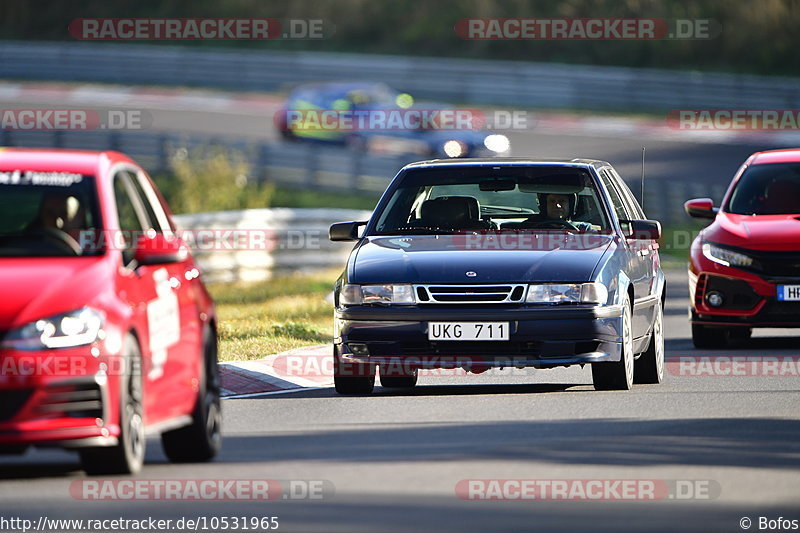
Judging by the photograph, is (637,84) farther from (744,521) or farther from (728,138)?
(744,521)

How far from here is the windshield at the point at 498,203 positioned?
1382 cm

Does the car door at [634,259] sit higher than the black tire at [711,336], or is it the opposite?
the car door at [634,259]

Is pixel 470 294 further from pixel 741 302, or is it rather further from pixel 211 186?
pixel 211 186

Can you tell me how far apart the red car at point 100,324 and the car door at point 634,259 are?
164 inches

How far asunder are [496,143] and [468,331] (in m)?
27.4

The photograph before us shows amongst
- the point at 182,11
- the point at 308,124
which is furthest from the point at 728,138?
the point at 182,11

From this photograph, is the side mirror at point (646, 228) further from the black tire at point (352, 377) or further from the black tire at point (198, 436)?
the black tire at point (198, 436)

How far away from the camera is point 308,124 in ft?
145

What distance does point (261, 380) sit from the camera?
1441 centimetres

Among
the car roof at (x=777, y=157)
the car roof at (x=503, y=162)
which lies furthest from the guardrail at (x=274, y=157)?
the car roof at (x=503, y=162)

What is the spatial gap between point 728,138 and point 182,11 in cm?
2531

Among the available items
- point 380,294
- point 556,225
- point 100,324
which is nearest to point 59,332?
point 100,324

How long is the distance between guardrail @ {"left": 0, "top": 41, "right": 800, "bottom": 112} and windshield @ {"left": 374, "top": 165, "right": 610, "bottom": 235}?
3051 cm

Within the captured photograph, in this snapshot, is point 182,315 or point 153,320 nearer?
point 153,320
